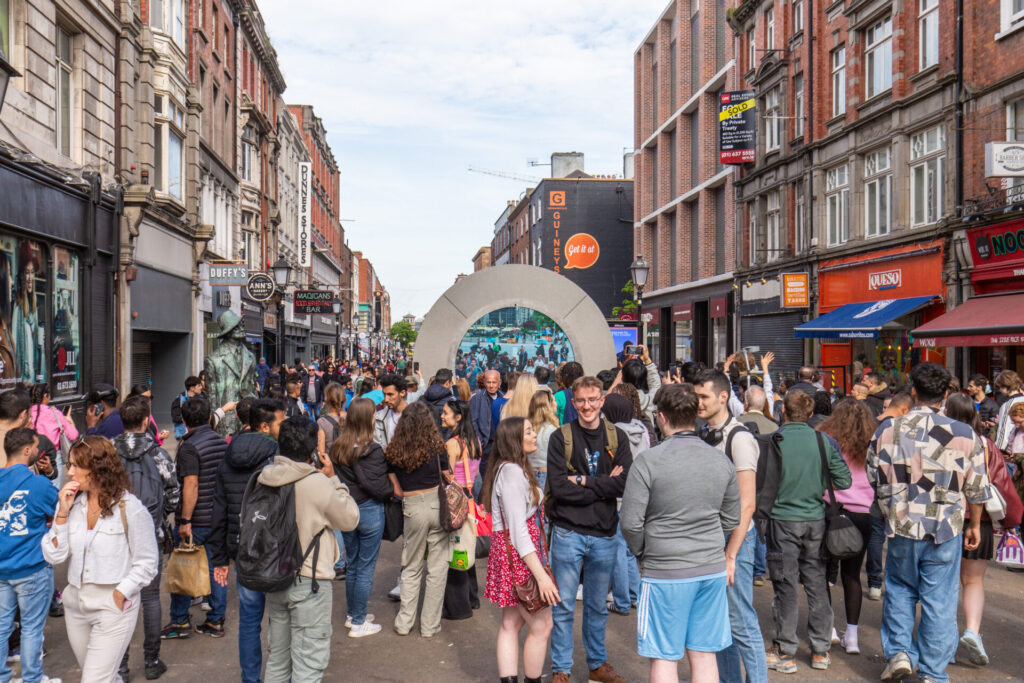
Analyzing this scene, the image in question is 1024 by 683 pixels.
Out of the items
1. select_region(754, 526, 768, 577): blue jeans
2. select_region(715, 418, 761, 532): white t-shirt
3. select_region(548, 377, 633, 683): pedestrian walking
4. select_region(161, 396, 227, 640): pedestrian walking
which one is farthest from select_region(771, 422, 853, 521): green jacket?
select_region(161, 396, 227, 640): pedestrian walking

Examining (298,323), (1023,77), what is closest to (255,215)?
(298,323)

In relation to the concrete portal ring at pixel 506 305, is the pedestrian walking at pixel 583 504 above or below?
below

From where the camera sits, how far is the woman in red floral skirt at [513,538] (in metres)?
4.54

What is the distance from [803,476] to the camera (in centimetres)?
540

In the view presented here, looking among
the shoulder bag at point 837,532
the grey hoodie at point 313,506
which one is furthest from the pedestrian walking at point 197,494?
the shoulder bag at point 837,532

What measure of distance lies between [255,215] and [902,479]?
1190 inches

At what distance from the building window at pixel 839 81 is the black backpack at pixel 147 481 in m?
21.2

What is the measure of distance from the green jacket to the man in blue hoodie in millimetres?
4683

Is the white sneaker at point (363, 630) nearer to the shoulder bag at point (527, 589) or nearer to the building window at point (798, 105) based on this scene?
the shoulder bag at point (527, 589)

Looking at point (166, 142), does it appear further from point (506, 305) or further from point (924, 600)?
point (924, 600)

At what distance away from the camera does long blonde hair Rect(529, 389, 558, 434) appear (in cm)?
594

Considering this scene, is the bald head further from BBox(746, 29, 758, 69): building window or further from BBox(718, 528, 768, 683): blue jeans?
BBox(746, 29, 758, 69): building window

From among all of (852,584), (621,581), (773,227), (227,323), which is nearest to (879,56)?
(773,227)

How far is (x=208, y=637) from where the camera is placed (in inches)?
237
